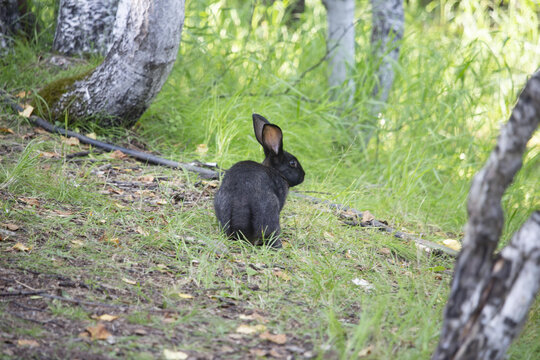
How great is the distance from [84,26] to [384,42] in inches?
138

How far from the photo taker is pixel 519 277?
6.48ft

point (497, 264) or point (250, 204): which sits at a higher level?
point (497, 264)

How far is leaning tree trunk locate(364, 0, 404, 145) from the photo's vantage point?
6.29m

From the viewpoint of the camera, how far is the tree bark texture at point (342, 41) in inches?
245

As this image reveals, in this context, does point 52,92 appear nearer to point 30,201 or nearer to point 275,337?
point 30,201

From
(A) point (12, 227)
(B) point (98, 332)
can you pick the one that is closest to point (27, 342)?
(B) point (98, 332)

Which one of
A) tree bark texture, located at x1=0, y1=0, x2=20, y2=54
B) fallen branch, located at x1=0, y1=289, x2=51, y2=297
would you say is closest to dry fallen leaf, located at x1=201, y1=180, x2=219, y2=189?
fallen branch, located at x1=0, y1=289, x2=51, y2=297

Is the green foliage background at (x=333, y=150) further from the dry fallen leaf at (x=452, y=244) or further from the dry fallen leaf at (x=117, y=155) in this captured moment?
the dry fallen leaf at (x=452, y=244)

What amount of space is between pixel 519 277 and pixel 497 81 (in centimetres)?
502

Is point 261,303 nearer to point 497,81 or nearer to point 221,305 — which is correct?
point 221,305

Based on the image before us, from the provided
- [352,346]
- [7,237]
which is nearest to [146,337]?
[352,346]

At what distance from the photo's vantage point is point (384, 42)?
21.2 feet

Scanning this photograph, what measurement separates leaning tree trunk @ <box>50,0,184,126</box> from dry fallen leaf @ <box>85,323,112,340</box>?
122 inches

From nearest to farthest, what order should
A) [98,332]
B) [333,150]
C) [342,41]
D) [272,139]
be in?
[98,332] → [272,139] → [333,150] → [342,41]
